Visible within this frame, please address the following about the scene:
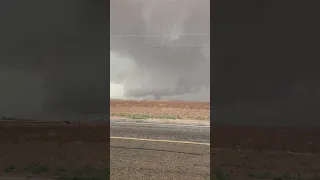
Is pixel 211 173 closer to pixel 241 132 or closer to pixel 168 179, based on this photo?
pixel 168 179

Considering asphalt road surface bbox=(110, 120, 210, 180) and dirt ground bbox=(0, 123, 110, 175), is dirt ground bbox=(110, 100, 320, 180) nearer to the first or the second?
asphalt road surface bbox=(110, 120, 210, 180)

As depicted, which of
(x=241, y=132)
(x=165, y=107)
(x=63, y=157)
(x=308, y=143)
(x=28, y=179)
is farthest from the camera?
(x=165, y=107)

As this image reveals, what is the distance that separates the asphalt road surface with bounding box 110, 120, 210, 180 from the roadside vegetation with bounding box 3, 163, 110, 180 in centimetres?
23

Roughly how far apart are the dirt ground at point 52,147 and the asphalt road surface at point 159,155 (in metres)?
0.31

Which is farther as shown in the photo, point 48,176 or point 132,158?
point 132,158

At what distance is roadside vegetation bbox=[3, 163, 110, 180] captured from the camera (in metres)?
4.28

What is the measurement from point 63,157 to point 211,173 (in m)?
2.26

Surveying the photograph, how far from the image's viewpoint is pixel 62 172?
4.51 m

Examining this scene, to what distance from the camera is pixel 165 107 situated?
530 inches

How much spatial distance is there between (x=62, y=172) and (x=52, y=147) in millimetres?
1941

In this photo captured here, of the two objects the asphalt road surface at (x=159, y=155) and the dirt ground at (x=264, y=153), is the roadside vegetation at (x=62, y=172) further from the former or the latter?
the dirt ground at (x=264, y=153)

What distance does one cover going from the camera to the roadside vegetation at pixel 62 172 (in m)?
4.28

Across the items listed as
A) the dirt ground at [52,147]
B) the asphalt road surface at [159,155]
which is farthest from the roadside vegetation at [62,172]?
the asphalt road surface at [159,155]

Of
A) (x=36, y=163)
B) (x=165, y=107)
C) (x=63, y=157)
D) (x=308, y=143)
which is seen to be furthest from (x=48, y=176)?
(x=165, y=107)
